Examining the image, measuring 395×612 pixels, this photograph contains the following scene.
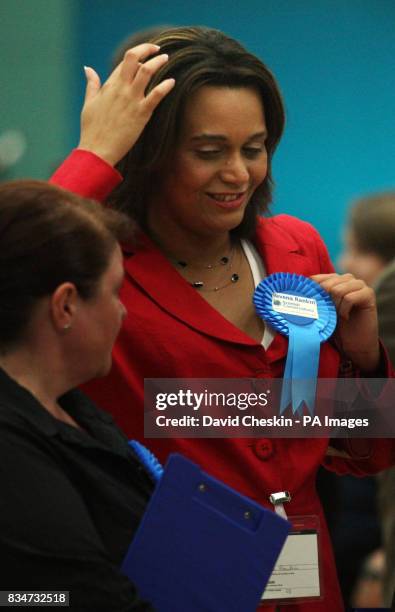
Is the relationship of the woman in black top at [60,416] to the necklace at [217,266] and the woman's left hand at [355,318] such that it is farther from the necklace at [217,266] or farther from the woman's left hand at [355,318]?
the woman's left hand at [355,318]

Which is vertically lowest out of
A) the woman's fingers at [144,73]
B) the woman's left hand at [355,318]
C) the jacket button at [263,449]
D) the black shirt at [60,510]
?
the jacket button at [263,449]

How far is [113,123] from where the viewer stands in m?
2.15

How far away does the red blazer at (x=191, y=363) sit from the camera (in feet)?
7.00

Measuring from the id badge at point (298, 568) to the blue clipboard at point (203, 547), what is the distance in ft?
1.60

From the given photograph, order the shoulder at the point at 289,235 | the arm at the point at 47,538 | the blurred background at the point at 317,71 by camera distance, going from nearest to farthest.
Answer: the arm at the point at 47,538 < the shoulder at the point at 289,235 < the blurred background at the point at 317,71

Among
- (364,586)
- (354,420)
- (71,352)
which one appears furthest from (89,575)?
(364,586)

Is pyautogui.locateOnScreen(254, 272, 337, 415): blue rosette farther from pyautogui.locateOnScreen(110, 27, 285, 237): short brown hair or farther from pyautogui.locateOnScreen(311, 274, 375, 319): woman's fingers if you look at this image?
pyautogui.locateOnScreen(110, 27, 285, 237): short brown hair

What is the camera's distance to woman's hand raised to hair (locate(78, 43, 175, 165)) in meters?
2.14

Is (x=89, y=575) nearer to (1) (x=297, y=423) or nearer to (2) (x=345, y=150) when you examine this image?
(1) (x=297, y=423)

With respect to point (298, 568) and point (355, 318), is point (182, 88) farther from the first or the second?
point (298, 568)

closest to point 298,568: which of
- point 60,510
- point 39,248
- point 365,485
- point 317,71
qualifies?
point 60,510

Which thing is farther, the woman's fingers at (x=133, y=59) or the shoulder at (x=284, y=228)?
the shoulder at (x=284, y=228)

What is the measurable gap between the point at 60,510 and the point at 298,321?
0.82 metres

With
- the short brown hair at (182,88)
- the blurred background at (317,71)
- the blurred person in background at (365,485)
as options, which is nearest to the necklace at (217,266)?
the short brown hair at (182,88)
